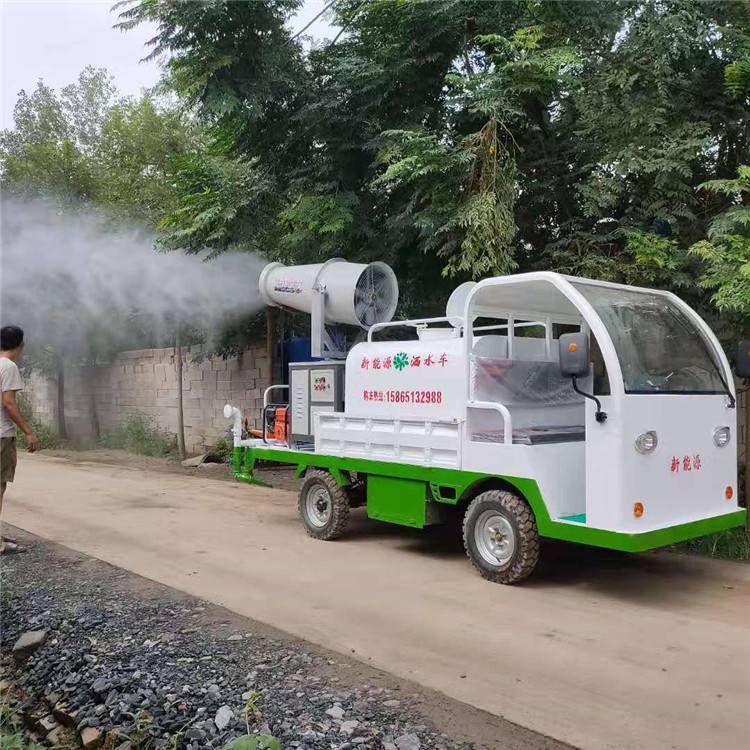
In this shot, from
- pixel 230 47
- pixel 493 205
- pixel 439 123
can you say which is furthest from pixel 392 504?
pixel 230 47

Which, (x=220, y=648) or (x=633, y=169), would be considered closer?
(x=220, y=648)

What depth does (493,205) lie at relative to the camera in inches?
318

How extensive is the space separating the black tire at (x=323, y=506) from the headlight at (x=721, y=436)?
11.2ft

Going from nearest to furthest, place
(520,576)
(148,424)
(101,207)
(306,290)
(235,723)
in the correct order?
1. (235,723)
2. (520,576)
3. (306,290)
4. (101,207)
5. (148,424)

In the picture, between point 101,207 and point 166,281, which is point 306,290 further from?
point 101,207

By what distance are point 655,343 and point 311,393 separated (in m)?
3.60

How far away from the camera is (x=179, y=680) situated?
4.12 meters

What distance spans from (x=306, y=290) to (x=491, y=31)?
394 centimetres

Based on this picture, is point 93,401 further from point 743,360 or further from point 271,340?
point 743,360

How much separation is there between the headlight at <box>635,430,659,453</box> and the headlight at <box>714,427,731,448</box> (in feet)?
2.81

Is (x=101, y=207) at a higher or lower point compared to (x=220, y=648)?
higher

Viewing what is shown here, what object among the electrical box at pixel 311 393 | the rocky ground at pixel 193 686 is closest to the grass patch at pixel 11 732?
the rocky ground at pixel 193 686

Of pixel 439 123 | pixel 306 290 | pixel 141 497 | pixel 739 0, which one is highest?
pixel 739 0

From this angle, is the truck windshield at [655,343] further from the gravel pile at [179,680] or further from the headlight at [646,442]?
the gravel pile at [179,680]
